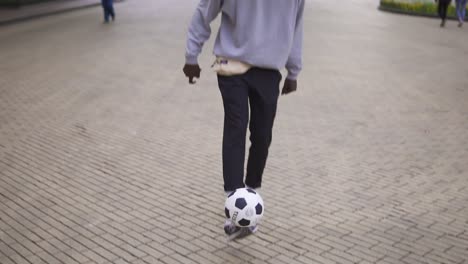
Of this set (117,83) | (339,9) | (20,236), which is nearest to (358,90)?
(117,83)

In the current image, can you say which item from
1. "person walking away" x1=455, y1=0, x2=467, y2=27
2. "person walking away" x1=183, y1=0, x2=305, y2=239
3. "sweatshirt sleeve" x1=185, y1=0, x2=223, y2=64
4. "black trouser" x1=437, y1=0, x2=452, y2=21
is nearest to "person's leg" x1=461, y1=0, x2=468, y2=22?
"person walking away" x1=455, y1=0, x2=467, y2=27

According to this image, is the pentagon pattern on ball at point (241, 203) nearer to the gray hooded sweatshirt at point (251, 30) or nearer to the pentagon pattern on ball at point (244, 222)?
the pentagon pattern on ball at point (244, 222)

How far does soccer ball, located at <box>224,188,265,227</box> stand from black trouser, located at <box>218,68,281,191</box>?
0.43ft

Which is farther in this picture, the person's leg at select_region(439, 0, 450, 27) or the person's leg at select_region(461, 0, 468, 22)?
the person's leg at select_region(461, 0, 468, 22)

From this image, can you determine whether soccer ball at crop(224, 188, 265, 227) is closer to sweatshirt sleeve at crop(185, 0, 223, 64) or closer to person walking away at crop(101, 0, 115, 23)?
sweatshirt sleeve at crop(185, 0, 223, 64)

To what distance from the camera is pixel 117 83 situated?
367 inches

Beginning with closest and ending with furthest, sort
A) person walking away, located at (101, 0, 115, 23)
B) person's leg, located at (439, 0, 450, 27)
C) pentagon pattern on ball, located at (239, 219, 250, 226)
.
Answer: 1. pentagon pattern on ball, located at (239, 219, 250, 226)
2. person walking away, located at (101, 0, 115, 23)
3. person's leg, located at (439, 0, 450, 27)

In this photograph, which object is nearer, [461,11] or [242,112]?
[242,112]

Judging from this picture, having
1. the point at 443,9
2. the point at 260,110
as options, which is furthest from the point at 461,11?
the point at 260,110

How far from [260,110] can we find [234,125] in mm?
209

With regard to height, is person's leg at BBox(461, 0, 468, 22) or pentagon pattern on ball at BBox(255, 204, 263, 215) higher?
pentagon pattern on ball at BBox(255, 204, 263, 215)

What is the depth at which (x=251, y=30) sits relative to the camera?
3.71 m

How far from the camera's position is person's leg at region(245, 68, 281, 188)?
151 inches

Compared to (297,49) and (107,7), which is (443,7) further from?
(297,49)
